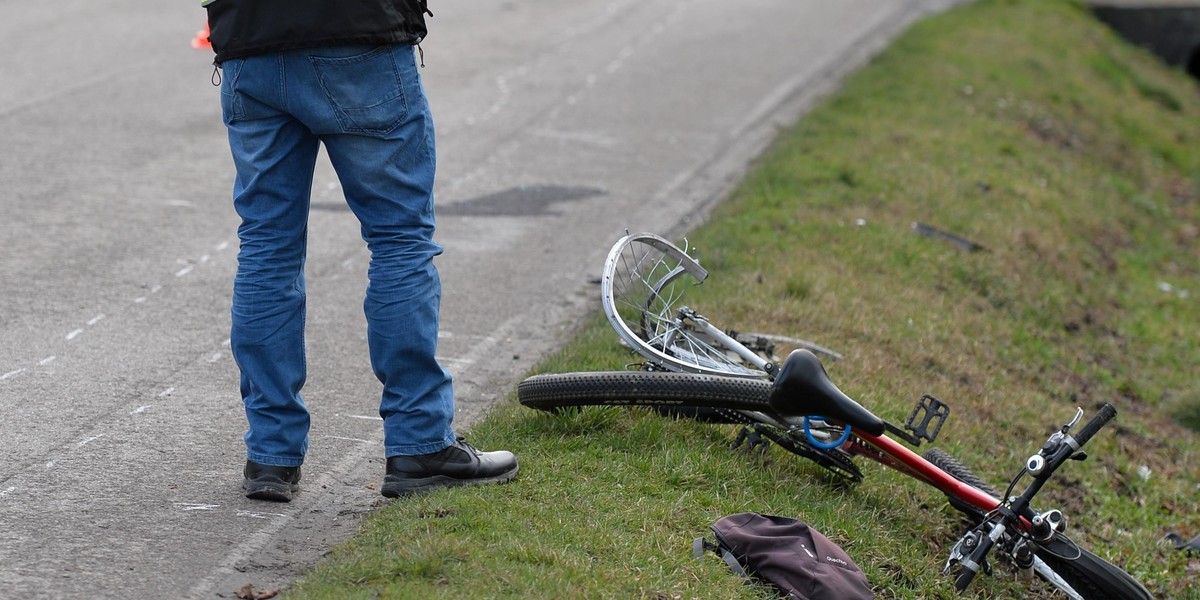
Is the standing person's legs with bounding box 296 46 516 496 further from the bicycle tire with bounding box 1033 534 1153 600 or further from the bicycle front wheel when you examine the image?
the bicycle tire with bounding box 1033 534 1153 600

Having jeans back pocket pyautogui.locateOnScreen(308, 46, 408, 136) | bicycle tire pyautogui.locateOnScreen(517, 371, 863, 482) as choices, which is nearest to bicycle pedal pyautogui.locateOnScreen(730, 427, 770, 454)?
→ bicycle tire pyautogui.locateOnScreen(517, 371, 863, 482)

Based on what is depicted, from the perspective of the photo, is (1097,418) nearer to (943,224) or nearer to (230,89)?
(230,89)

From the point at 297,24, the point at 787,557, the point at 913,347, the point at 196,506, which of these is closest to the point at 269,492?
the point at 196,506

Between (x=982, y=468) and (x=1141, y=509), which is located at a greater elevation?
(x=982, y=468)

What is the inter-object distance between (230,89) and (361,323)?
2230 millimetres

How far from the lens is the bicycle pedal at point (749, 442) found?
194 inches

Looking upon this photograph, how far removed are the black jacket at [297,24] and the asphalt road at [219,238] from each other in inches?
54.6

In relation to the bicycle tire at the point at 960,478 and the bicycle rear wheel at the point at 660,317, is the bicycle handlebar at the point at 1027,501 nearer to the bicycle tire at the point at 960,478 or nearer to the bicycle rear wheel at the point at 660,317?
the bicycle tire at the point at 960,478

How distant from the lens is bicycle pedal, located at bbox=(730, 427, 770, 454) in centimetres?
493

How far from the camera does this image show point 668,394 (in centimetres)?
470

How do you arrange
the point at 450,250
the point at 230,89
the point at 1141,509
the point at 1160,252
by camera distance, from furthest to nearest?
the point at 1160,252, the point at 450,250, the point at 1141,509, the point at 230,89

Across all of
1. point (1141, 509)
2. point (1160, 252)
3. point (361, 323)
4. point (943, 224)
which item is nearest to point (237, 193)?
point (361, 323)

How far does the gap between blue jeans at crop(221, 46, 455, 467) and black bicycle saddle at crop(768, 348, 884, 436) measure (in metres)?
1.03

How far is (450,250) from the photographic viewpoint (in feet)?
24.3
